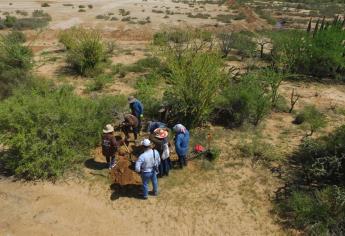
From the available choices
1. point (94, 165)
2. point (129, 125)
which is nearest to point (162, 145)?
point (129, 125)

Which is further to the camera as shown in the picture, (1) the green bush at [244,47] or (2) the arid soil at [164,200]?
(1) the green bush at [244,47]

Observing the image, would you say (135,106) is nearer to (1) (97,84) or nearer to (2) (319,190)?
(1) (97,84)

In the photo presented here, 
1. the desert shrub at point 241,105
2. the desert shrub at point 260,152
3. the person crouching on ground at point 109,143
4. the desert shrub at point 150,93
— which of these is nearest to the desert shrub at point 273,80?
the desert shrub at point 241,105

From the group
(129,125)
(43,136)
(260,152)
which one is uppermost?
(43,136)

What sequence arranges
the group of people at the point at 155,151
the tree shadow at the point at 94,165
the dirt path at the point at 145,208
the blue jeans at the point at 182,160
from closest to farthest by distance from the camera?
1. the dirt path at the point at 145,208
2. the group of people at the point at 155,151
3. the blue jeans at the point at 182,160
4. the tree shadow at the point at 94,165

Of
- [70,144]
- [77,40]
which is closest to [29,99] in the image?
[70,144]

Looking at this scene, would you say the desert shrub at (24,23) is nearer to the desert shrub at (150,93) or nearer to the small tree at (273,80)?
the desert shrub at (150,93)

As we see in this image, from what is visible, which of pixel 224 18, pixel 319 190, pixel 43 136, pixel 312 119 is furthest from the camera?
pixel 224 18

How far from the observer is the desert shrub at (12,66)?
1294cm

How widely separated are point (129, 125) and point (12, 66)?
6.85m

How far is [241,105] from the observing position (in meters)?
11.0

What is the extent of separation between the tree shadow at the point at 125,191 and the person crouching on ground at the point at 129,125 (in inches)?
78.7

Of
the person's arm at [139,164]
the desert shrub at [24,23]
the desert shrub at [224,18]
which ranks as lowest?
the desert shrub at [224,18]

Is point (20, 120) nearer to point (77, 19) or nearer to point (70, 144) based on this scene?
point (70, 144)
